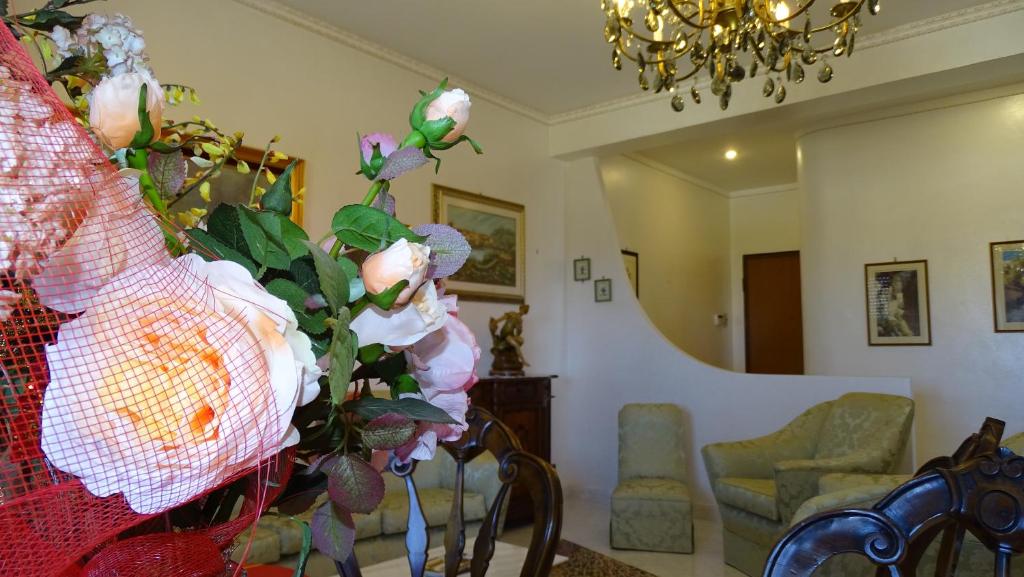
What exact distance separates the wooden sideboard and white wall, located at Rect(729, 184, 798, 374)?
4103 mm

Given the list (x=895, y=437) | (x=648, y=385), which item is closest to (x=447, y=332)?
(x=895, y=437)

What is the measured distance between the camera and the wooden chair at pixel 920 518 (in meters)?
0.73

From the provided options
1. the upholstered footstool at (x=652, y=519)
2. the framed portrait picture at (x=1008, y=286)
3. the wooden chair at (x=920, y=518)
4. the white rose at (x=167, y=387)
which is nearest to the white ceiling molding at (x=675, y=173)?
the framed portrait picture at (x=1008, y=286)

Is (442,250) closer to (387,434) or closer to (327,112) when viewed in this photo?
(387,434)

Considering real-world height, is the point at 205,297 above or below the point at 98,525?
above

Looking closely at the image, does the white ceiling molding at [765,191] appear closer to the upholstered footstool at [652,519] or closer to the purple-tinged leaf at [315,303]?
the upholstered footstool at [652,519]

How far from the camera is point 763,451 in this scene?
470 centimetres

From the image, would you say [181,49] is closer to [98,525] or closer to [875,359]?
[98,525]

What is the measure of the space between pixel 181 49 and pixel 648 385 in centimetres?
419

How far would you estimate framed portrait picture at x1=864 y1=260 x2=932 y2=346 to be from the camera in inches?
217

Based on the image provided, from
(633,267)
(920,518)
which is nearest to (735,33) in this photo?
(920,518)

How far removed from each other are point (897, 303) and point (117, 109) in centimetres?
599

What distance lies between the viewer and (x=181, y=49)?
388cm

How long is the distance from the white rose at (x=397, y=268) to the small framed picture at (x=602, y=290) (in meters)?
5.90
